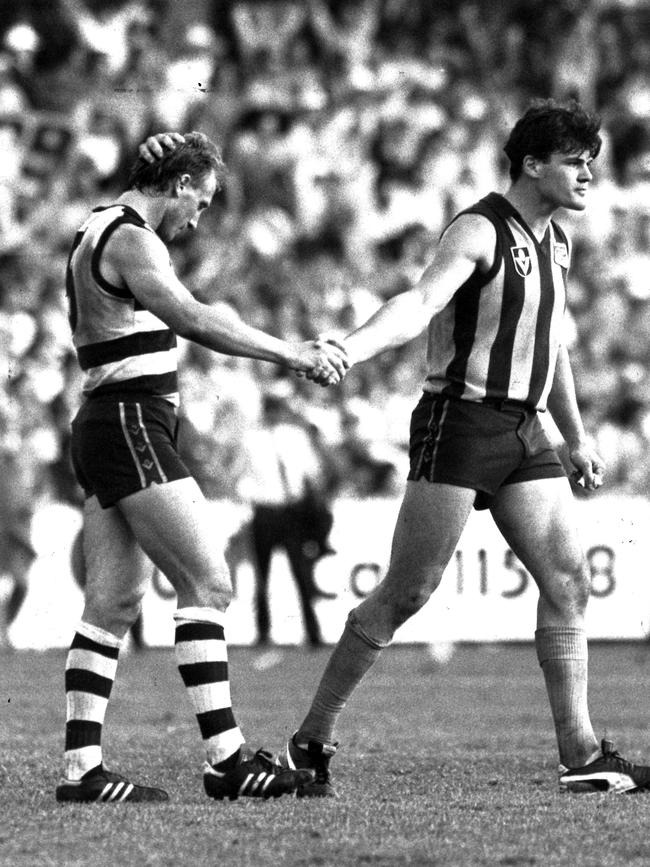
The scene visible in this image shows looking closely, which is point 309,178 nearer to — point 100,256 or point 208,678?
point 100,256

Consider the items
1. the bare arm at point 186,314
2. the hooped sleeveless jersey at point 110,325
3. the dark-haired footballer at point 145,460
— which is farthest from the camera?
the hooped sleeveless jersey at point 110,325

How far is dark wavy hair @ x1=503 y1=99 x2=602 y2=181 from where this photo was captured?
6164 millimetres

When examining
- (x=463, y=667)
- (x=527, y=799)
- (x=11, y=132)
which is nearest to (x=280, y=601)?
(x=463, y=667)

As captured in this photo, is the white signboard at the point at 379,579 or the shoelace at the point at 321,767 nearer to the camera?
the shoelace at the point at 321,767

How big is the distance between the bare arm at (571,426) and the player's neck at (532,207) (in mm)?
523

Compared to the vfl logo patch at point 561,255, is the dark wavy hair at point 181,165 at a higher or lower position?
higher

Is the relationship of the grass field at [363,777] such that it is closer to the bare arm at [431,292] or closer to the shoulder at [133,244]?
the bare arm at [431,292]

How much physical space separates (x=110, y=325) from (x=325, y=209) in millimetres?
10313

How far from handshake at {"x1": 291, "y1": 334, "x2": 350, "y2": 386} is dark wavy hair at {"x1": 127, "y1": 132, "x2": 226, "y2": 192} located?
28.5 inches

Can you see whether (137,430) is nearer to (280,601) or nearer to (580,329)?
(280,601)

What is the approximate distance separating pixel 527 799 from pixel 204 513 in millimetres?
1418

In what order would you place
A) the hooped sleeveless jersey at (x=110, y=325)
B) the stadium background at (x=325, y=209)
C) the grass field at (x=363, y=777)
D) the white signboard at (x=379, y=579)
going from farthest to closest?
the stadium background at (x=325, y=209), the white signboard at (x=379, y=579), the hooped sleeveless jersey at (x=110, y=325), the grass field at (x=363, y=777)

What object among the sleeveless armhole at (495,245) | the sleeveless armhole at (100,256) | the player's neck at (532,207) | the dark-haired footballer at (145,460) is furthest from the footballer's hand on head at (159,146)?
the player's neck at (532,207)

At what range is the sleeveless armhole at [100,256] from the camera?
18.7ft
